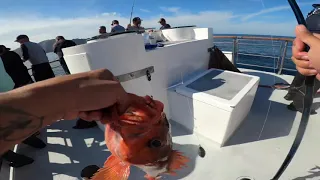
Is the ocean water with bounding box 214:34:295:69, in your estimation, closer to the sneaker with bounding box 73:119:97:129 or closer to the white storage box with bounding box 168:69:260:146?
the white storage box with bounding box 168:69:260:146

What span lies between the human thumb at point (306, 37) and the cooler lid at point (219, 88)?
1.44m

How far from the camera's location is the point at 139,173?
2264mm

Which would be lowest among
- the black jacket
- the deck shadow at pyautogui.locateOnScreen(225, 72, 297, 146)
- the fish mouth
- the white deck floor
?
the white deck floor

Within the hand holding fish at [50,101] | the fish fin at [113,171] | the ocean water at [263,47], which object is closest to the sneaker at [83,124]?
the fish fin at [113,171]

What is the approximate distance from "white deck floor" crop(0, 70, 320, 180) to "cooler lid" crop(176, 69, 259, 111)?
637mm

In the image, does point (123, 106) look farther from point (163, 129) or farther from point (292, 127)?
point (292, 127)

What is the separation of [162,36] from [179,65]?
1.99 meters

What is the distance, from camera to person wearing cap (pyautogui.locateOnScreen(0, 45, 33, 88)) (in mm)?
3465

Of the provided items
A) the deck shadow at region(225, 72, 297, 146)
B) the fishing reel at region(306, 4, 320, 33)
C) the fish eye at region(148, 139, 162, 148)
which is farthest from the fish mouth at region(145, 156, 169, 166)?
the deck shadow at region(225, 72, 297, 146)

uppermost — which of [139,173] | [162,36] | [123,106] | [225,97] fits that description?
[162,36]

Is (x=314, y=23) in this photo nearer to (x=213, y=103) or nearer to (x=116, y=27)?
(x=213, y=103)

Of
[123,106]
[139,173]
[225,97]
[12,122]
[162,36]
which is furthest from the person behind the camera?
[162,36]

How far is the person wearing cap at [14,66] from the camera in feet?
11.4

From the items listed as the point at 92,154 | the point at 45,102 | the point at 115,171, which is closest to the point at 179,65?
the point at 92,154
